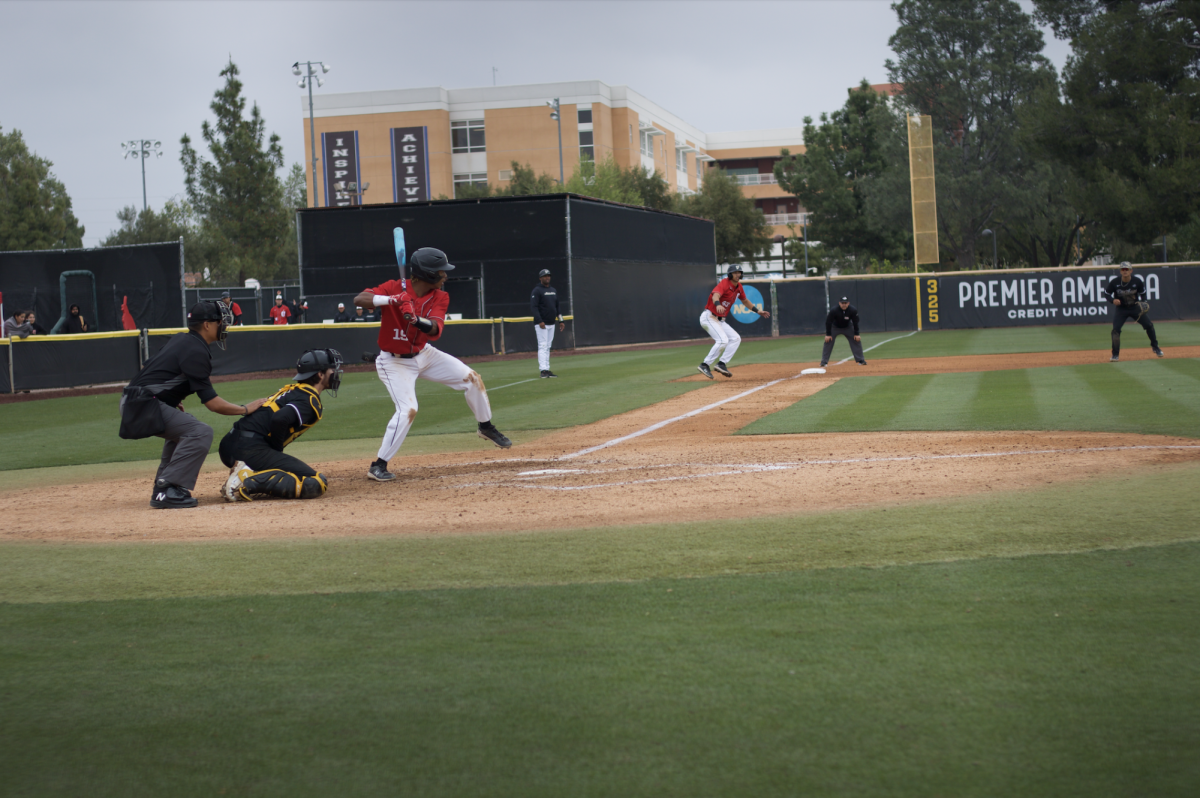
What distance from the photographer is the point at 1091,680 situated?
3332mm

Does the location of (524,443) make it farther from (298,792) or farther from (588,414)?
(298,792)

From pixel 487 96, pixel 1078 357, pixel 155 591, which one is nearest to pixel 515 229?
pixel 1078 357

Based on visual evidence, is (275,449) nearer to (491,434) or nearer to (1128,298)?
(491,434)

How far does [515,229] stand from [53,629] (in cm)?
2963

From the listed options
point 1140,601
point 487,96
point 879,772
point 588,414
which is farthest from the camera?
point 487,96

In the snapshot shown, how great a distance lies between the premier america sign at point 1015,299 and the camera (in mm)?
37875

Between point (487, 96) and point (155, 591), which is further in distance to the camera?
point (487, 96)

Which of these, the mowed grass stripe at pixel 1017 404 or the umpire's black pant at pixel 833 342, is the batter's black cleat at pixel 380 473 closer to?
the mowed grass stripe at pixel 1017 404

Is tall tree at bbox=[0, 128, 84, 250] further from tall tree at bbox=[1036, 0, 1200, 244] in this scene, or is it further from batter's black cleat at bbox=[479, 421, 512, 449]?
tall tree at bbox=[1036, 0, 1200, 244]

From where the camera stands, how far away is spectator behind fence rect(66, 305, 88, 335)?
931 inches

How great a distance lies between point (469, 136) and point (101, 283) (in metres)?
48.2

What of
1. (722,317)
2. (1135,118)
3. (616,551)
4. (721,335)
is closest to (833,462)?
(616,551)

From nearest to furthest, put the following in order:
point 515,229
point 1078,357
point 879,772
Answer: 1. point 879,772
2. point 1078,357
3. point 515,229

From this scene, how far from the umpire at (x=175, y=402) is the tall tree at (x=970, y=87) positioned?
5405 centimetres
